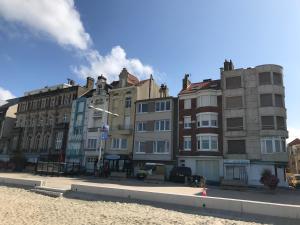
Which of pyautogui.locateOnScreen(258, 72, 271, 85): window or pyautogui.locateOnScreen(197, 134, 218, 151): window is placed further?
pyautogui.locateOnScreen(197, 134, 218, 151): window

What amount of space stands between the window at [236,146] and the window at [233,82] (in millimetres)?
7937

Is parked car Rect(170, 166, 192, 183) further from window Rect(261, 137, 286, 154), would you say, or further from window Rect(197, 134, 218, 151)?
window Rect(261, 137, 286, 154)

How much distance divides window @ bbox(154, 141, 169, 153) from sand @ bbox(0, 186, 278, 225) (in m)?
25.8

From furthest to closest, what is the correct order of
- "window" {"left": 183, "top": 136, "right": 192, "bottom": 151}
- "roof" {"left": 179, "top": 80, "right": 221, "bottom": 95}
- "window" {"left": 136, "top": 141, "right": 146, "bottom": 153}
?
"window" {"left": 136, "top": 141, "right": 146, "bottom": 153} < "roof" {"left": 179, "top": 80, "right": 221, "bottom": 95} < "window" {"left": 183, "top": 136, "right": 192, "bottom": 151}

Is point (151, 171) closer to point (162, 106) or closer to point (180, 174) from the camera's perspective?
point (180, 174)

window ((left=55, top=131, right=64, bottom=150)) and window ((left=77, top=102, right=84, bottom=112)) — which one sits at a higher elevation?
window ((left=77, top=102, right=84, bottom=112))

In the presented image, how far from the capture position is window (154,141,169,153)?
4347cm

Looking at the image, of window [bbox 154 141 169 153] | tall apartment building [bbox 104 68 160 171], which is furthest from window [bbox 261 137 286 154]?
tall apartment building [bbox 104 68 160 171]

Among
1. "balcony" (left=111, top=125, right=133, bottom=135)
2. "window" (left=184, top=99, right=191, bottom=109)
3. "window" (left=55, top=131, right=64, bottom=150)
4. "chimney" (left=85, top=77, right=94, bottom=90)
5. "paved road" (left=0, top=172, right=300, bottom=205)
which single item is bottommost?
"paved road" (left=0, top=172, right=300, bottom=205)

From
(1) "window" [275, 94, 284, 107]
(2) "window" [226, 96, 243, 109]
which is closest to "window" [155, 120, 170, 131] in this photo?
(2) "window" [226, 96, 243, 109]

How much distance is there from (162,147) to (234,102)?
12600 mm

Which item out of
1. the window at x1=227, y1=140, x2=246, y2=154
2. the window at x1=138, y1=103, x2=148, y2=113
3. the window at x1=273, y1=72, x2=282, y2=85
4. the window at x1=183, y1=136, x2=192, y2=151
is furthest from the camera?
the window at x1=138, y1=103, x2=148, y2=113

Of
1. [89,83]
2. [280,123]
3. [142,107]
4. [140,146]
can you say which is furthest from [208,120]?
[89,83]

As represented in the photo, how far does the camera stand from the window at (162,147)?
143 feet
